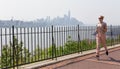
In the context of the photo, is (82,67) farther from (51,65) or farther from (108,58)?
(108,58)

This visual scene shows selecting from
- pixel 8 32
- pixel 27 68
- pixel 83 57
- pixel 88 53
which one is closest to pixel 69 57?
pixel 83 57

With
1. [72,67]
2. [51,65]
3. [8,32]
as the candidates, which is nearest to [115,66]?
→ [72,67]

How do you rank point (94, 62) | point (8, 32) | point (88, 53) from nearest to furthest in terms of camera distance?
1. point (8, 32)
2. point (94, 62)
3. point (88, 53)

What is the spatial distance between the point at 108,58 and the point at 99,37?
3.31 feet

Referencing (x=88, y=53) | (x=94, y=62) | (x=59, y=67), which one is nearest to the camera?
(x=59, y=67)

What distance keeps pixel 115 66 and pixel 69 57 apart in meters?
2.12

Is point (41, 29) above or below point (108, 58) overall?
above

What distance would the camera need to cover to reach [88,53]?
11.4 m

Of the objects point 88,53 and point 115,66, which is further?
point 88,53

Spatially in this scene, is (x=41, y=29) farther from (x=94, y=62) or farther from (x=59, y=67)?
(x=94, y=62)

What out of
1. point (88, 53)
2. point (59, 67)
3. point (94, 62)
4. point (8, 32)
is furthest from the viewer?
point (88, 53)

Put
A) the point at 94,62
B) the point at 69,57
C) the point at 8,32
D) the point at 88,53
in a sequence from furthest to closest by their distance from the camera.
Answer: the point at 88,53, the point at 69,57, the point at 94,62, the point at 8,32

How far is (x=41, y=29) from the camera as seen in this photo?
29.3 feet

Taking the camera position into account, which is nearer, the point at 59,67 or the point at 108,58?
the point at 59,67
